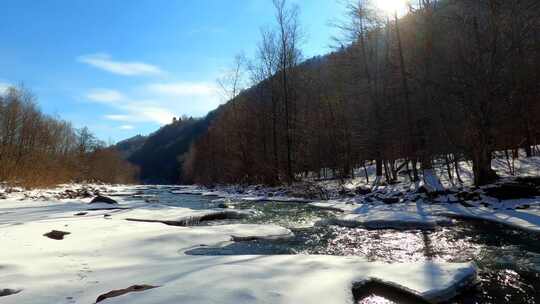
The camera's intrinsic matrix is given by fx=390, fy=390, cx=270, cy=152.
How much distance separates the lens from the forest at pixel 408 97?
16422mm

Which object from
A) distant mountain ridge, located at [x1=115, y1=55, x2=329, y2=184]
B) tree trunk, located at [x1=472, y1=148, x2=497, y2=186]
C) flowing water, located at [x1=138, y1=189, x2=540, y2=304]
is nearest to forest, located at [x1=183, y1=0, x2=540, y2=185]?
tree trunk, located at [x1=472, y1=148, x2=497, y2=186]

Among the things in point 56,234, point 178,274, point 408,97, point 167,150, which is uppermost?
point 167,150

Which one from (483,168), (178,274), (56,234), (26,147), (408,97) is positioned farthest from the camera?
(26,147)

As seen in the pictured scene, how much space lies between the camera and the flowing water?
5.52m

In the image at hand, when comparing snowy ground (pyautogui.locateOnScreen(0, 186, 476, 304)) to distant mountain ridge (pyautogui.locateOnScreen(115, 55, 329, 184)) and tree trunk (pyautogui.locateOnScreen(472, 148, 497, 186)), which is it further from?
distant mountain ridge (pyautogui.locateOnScreen(115, 55, 329, 184))

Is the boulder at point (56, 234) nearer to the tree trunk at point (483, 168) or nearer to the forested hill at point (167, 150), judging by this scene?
the tree trunk at point (483, 168)

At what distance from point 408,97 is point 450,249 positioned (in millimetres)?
14403

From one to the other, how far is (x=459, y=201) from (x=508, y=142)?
5.99m

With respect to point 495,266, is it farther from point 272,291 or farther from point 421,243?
point 272,291

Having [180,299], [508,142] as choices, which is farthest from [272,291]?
[508,142]

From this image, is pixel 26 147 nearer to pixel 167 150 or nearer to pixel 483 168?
pixel 483 168

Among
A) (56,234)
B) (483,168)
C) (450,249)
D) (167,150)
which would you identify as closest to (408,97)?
(483,168)

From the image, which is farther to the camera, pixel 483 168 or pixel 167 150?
pixel 167 150

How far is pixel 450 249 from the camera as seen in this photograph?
814cm
